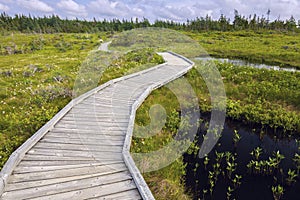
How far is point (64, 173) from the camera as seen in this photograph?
17.5ft

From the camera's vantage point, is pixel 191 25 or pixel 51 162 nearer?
pixel 51 162

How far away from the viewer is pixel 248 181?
732 cm

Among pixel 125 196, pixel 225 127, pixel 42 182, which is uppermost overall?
pixel 42 182

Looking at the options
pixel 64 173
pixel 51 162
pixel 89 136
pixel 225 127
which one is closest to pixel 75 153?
pixel 51 162

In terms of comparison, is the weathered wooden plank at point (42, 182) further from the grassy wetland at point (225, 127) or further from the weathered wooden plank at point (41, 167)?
the grassy wetland at point (225, 127)

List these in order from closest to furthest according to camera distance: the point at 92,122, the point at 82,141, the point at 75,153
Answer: the point at 75,153 < the point at 82,141 < the point at 92,122

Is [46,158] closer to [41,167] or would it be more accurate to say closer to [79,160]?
[41,167]

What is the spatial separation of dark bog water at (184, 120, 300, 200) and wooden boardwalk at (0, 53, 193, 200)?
8.45 ft

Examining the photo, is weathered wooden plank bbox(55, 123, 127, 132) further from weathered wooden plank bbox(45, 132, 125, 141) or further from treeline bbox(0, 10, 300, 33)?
treeline bbox(0, 10, 300, 33)

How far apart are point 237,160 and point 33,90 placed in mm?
10472

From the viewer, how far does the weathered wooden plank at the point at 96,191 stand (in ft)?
15.3

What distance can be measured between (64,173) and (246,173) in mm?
5752

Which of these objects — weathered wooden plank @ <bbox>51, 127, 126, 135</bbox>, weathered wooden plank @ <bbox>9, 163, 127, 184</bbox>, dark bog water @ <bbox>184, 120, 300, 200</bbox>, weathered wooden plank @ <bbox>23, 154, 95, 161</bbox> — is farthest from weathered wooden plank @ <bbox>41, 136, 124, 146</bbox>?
dark bog water @ <bbox>184, 120, 300, 200</bbox>

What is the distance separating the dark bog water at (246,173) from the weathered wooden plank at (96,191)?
2.63 m
